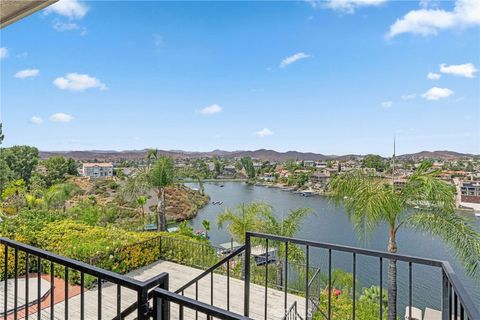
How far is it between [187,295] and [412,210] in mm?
4398

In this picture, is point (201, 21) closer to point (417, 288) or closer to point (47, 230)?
point (47, 230)

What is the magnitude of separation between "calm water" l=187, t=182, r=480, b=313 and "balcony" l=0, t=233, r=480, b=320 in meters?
0.42

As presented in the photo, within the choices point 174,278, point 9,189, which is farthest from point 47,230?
point 9,189

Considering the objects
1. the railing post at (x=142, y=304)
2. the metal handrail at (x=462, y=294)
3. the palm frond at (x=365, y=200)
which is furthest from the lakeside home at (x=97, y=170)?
the metal handrail at (x=462, y=294)

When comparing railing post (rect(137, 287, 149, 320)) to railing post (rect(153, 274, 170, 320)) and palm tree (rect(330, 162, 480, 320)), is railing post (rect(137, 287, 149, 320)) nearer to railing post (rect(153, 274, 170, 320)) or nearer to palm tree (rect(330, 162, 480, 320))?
railing post (rect(153, 274, 170, 320))

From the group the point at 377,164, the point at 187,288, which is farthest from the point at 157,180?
the point at 377,164

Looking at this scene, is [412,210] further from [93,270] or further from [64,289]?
[93,270]

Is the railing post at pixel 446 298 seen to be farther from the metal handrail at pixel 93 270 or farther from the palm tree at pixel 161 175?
the palm tree at pixel 161 175

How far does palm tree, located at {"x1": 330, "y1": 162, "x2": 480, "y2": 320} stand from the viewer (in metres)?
5.38

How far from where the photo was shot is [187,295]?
518 cm

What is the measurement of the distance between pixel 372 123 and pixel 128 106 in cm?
1904

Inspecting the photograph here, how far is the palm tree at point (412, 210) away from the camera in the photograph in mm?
5383

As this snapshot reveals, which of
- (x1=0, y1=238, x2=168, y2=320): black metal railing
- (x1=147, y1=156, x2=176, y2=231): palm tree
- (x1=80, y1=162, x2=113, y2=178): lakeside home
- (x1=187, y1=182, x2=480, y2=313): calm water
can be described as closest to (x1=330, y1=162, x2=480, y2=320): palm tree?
(x1=187, y1=182, x2=480, y2=313): calm water

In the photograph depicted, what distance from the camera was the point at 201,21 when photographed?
1438cm
